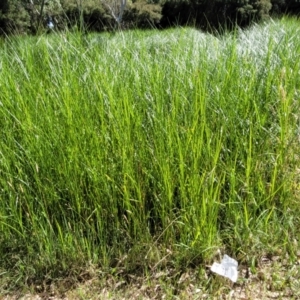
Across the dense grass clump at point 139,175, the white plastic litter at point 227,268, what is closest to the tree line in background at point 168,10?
the dense grass clump at point 139,175

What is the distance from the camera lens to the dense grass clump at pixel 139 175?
1.97 meters

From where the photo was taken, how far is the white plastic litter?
1.77 meters

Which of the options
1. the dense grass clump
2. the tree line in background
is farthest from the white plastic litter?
the tree line in background

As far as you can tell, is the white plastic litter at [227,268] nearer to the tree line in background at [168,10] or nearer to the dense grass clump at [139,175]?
the dense grass clump at [139,175]

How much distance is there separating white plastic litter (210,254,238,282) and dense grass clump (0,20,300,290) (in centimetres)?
10

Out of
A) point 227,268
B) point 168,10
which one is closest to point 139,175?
point 227,268

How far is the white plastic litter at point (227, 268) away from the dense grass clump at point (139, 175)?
10cm

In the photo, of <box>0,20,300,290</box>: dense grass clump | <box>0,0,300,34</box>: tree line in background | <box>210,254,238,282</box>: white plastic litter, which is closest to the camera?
<box>210,254,238,282</box>: white plastic litter

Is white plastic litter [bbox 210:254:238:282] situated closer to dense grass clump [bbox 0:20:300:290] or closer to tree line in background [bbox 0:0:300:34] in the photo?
dense grass clump [bbox 0:20:300:290]

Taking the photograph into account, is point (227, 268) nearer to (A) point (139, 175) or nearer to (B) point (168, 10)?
(A) point (139, 175)

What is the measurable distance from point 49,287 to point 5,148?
745 mm

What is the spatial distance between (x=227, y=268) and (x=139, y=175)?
0.60 meters

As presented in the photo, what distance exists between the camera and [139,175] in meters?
2.03

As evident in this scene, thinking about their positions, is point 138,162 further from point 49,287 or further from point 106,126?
point 49,287
